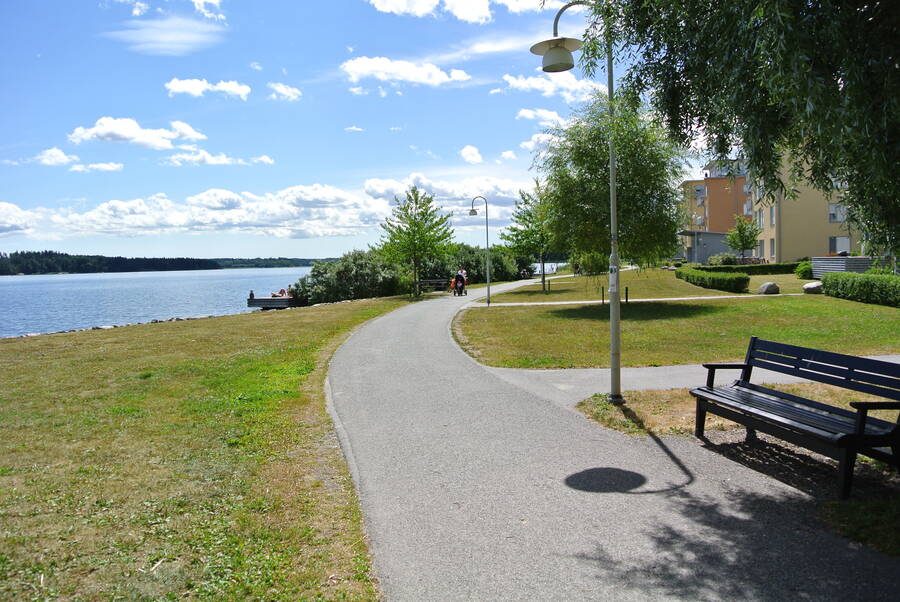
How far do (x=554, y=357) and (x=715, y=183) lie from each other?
74051 millimetres

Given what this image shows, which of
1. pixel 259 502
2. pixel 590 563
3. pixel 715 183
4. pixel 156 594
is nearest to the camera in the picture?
pixel 156 594

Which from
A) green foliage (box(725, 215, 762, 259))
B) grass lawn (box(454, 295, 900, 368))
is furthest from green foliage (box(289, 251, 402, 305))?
green foliage (box(725, 215, 762, 259))

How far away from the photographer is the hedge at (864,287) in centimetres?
2091

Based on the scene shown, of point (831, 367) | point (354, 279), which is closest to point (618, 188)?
point (831, 367)

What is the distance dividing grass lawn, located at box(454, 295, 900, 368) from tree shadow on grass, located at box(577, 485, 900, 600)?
7.49m

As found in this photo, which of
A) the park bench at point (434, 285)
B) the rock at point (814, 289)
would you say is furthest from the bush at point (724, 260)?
the rock at point (814, 289)

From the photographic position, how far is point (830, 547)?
4301mm

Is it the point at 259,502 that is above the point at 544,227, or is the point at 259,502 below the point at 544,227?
below

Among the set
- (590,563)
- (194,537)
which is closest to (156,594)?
(194,537)

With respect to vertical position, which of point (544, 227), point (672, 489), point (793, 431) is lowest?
point (672, 489)

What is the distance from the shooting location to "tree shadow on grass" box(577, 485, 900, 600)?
3779 mm

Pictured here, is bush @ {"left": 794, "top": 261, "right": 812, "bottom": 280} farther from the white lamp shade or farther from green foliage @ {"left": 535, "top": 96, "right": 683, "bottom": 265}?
the white lamp shade

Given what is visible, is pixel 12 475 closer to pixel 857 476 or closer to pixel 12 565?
pixel 12 565

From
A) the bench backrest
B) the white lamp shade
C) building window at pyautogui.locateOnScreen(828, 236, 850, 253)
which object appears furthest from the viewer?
building window at pyautogui.locateOnScreen(828, 236, 850, 253)
